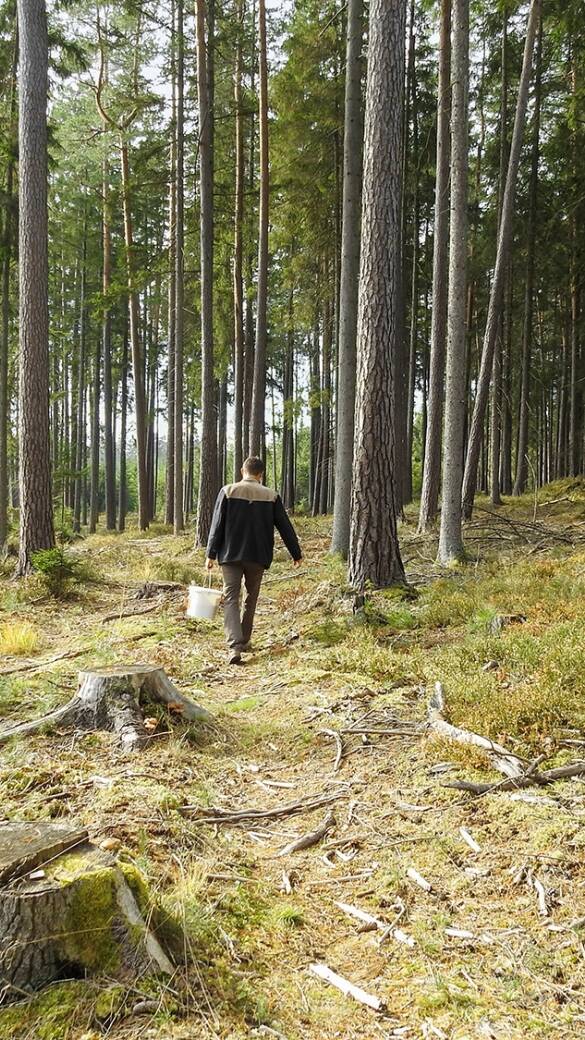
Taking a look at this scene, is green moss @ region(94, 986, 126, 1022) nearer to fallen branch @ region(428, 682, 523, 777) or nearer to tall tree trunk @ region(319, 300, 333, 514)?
fallen branch @ region(428, 682, 523, 777)

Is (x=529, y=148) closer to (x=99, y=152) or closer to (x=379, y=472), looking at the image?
(x=99, y=152)

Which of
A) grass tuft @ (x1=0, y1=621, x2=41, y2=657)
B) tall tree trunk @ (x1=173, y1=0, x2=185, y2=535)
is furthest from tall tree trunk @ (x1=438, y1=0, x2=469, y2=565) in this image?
tall tree trunk @ (x1=173, y1=0, x2=185, y2=535)

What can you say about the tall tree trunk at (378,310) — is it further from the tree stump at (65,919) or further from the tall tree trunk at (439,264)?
the tree stump at (65,919)

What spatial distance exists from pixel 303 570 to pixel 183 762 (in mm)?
7315

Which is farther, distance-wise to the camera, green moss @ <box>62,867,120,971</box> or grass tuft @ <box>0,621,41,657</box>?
grass tuft @ <box>0,621,41,657</box>

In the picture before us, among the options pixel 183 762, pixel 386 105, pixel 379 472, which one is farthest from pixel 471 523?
pixel 183 762

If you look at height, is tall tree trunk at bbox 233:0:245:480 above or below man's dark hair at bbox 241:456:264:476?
above

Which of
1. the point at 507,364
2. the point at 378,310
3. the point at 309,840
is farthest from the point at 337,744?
the point at 507,364

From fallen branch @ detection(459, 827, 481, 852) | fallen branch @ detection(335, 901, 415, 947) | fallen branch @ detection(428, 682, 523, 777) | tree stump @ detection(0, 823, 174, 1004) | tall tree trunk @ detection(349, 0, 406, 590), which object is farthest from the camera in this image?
tall tree trunk @ detection(349, 0, 406, 590)

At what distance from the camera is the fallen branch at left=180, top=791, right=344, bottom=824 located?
3.49 metres

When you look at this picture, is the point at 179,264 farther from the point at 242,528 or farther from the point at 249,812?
the point at 249,812

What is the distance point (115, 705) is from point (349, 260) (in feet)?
30.1

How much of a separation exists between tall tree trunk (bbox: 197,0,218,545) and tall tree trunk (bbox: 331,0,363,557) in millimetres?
4431

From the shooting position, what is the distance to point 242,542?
730 cm
